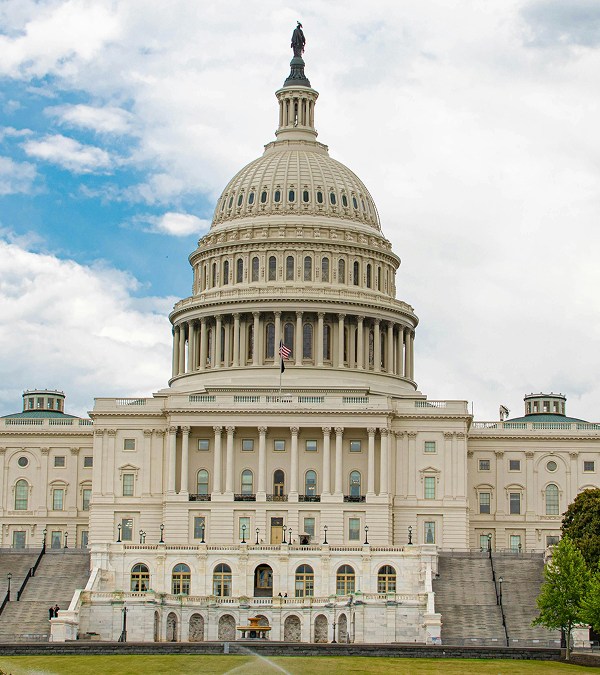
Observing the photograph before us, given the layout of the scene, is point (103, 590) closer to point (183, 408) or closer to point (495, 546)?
point (183, 408)

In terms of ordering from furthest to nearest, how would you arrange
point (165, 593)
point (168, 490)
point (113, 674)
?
point (168, 490), point (165, 593), point (113, 674)

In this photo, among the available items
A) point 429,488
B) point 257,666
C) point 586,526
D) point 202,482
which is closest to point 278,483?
point 202,482

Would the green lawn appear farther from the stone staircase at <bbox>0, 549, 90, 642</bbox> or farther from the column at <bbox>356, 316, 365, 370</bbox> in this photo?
the column at <bbox>356, 316, 365, 370</bbox>

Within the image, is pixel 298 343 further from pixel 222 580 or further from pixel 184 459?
pixel 222 580

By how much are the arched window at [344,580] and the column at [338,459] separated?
18.7 m

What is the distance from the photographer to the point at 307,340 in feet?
568

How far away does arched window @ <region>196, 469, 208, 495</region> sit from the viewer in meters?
158

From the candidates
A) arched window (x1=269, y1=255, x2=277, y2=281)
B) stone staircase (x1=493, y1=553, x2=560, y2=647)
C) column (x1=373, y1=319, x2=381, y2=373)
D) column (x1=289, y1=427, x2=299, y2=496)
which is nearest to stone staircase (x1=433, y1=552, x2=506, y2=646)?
stone staircase (x1=493, y1=553, x2=560, y2=647)

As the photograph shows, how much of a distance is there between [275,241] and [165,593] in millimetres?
52224

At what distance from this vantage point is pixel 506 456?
550 feet

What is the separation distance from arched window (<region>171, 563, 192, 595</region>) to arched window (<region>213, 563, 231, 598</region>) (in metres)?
1.83

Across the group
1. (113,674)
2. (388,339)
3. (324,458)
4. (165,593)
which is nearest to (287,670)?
(113,674)

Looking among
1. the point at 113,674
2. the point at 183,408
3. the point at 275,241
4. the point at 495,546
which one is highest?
the point at 275,241

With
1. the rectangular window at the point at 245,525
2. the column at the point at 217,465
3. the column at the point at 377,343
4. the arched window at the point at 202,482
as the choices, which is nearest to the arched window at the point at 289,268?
the column at the point at 377,343
